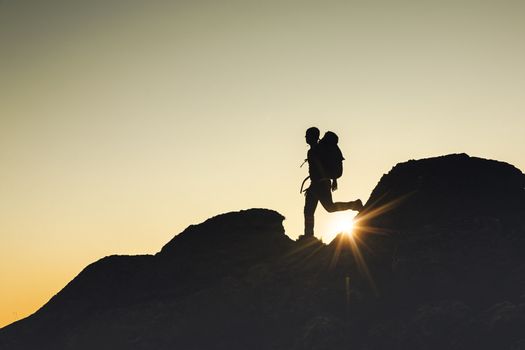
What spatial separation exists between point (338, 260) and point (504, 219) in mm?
7328

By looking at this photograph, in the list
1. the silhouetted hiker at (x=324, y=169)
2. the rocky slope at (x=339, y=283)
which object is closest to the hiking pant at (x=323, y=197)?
the silhouetted hiker at (x=324, y=169)

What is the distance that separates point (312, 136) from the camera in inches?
1155

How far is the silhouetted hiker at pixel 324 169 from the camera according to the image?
29359 mm

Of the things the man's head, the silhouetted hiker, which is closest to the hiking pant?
the silhouetted hiker

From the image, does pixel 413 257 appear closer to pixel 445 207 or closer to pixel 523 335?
pixel 445 207

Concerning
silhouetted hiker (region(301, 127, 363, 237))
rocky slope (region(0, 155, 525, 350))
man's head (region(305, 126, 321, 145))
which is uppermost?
man's head (region(305, 126, 321, 145))

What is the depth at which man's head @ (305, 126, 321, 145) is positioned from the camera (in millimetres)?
29344

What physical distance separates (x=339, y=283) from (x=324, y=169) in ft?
21.1

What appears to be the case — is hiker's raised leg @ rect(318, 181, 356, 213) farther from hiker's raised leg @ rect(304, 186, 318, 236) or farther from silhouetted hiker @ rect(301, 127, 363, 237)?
hiker's raised leg @ rect(304, 186, 318, 236)

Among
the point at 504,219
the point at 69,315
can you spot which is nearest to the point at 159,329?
the point at 69,315

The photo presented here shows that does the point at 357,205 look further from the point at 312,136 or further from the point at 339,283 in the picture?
the point at 339,283

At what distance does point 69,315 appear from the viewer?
3731cm

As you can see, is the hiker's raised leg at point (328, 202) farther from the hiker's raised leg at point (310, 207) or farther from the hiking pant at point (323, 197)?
the hiker's raised leg at point (310, 207)

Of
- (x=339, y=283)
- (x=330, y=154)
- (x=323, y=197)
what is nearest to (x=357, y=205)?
(x=323, y=197)
